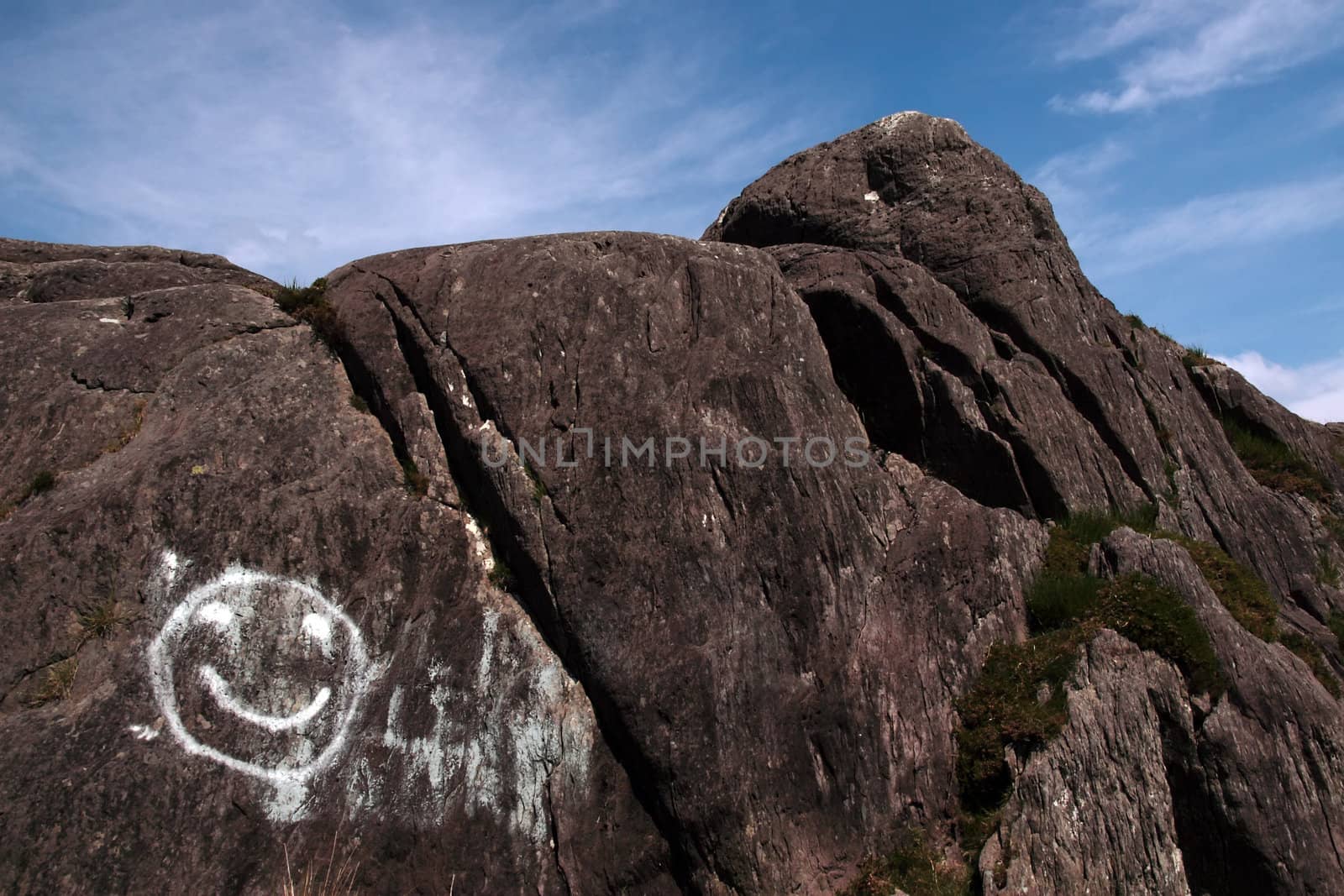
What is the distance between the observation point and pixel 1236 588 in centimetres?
1320

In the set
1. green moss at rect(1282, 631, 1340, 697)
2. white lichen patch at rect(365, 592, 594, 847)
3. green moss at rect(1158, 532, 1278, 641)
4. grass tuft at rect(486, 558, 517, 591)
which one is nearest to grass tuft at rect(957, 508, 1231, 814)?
green moss at rect(1158, 532, 1278, 641)

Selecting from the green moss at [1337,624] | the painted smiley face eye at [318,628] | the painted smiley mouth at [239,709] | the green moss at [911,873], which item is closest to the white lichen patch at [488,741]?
the painted smiley mouth at [239,709]

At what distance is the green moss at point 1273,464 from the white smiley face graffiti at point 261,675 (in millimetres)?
15274

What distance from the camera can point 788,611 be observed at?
11.1 meters

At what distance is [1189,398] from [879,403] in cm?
696

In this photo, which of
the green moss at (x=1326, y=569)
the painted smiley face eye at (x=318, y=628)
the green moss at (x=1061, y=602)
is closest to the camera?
the painted smiley face eye at (x=318, y=628)

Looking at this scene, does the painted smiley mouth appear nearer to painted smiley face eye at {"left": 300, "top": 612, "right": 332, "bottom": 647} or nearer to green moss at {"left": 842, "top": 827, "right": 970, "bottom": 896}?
painted smiley face eye at {"left": 300, "top": 612, "right": 332, "bottom": 647}

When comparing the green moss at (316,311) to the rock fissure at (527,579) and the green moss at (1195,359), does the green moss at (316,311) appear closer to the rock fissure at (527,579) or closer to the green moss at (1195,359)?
the rock fissure at (527,579)

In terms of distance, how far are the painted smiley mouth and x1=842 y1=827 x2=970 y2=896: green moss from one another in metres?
5.69

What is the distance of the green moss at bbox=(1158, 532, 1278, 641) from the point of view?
1255 cm

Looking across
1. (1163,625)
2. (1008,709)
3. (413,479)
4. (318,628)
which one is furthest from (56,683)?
(1163,625)

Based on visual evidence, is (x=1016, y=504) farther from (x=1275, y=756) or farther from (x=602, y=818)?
(x=602, y=818)

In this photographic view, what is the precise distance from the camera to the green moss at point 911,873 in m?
9.75

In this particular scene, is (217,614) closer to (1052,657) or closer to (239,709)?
(239,709)
